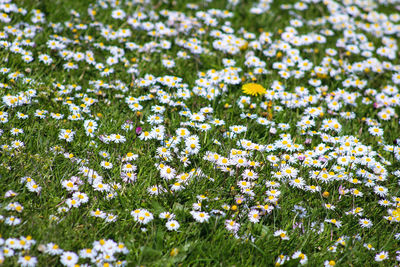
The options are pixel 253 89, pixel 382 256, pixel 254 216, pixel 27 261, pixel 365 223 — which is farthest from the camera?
pixel 253 89

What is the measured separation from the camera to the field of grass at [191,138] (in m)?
3.01

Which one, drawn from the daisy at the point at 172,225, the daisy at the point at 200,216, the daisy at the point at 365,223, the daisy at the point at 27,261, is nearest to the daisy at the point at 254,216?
the daisy at the point at 200,216

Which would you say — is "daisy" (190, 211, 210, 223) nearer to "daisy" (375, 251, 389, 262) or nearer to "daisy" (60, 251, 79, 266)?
"daisy" (60, 251, 79, 266)

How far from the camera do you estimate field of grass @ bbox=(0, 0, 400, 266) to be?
9.88 feet

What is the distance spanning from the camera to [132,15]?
5797mm

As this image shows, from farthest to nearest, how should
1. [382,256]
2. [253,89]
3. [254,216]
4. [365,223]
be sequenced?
[253,89] → [365,223] → [254,216] → [382,256]

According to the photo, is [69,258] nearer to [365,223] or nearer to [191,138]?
[191,138]

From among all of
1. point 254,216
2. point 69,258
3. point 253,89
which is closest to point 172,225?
point 254,216

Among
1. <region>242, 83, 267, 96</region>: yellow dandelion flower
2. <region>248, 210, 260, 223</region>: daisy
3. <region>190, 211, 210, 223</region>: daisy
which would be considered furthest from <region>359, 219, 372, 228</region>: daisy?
<region>242, 83, 267, 96</region>: yellow dandelion flower

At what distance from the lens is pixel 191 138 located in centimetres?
383

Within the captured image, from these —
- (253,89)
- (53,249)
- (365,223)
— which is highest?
(53,249)

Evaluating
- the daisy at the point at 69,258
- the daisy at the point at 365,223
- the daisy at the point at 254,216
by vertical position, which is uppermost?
the daisy at the point at 69,258

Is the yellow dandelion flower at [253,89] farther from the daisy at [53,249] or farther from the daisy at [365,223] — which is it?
the daisy at [53,249]

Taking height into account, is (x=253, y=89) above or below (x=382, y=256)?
above
